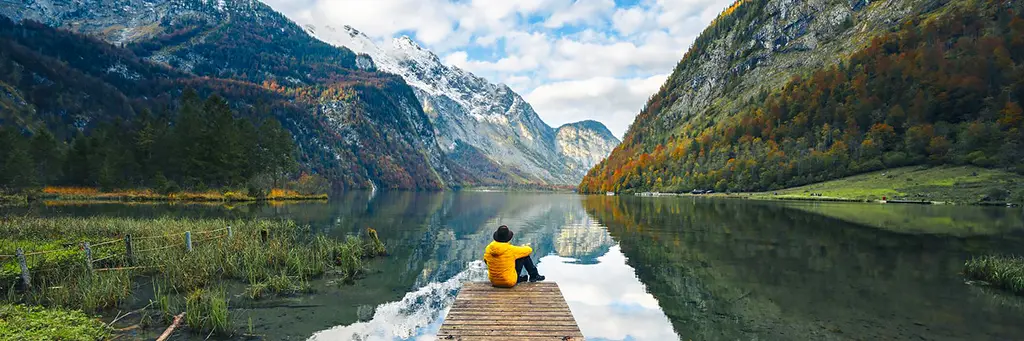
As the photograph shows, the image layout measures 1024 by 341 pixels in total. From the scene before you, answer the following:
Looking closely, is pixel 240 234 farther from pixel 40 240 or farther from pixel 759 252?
pixel 759 252

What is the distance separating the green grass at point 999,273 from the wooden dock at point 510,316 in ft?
68.5

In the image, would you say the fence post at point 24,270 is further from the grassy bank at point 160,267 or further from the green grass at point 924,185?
the green grass at point 924,185

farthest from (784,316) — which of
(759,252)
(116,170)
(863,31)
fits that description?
(863,31)

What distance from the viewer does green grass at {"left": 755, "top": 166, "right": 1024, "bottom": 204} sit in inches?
3518

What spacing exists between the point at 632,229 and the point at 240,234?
36730 mm

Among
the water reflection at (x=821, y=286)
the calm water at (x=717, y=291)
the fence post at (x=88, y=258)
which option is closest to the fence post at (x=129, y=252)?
the fence post at (x=88, y=258)

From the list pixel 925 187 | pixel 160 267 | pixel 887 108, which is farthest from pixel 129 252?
pixel 887 108

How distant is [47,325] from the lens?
42.0ft

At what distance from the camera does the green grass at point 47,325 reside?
11.7 meters

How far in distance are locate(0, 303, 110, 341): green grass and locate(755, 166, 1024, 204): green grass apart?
11579cm

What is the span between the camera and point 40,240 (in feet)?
77.5

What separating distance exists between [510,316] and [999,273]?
78.4 ft

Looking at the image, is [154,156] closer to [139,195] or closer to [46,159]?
[139,195]

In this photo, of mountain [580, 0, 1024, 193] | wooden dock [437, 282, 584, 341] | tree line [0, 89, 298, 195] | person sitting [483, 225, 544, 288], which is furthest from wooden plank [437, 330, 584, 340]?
mountain [580, 0, 1024, 193]
